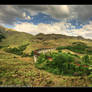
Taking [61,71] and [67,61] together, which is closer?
[61,71]

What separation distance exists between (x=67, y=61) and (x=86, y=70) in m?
2.34
